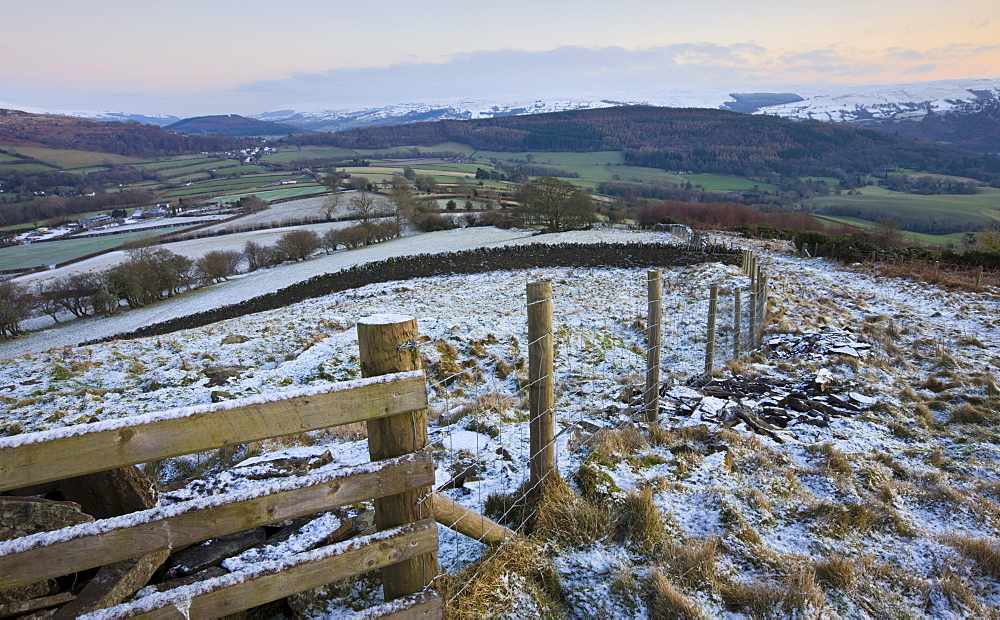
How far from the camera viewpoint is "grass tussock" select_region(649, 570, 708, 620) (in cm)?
315

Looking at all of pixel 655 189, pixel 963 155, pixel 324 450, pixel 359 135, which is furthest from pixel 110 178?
pixel 963 155

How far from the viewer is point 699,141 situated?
145625mm

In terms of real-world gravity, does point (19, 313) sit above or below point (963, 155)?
below

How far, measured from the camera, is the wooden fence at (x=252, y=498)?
74.7 inches

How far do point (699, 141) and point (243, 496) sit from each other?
166510 millimetres

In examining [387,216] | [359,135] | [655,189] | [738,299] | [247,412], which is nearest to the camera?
[247,412]

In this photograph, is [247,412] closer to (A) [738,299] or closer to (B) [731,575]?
(B) [731,575]

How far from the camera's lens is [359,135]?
585 feet

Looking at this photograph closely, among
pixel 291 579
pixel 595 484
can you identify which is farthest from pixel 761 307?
pixel 291 579

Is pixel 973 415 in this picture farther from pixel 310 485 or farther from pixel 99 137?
pixel 99 137

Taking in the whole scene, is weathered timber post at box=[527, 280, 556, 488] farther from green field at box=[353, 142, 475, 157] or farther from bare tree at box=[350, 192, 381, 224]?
green field at box=[353, 142, 475, 157]

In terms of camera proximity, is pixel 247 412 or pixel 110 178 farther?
pixel 110 178

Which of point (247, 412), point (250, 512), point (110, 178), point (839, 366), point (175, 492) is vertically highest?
point (110, 178)

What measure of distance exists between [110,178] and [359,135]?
85.6 m
